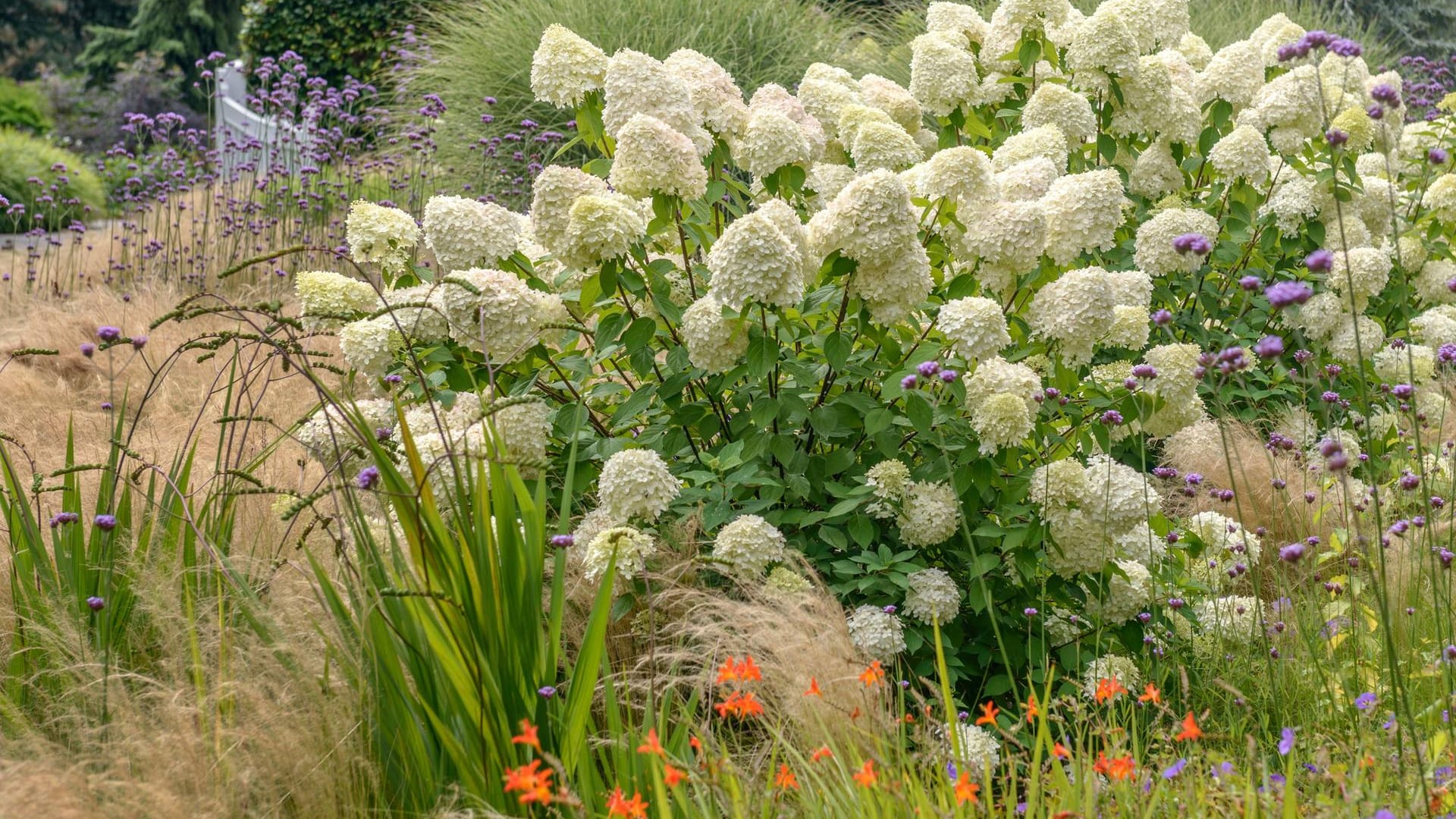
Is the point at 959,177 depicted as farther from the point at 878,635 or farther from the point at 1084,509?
the point at 878,635

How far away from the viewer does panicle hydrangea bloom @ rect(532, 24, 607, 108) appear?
3455 mm

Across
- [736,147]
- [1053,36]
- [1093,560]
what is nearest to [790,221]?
[736,147]

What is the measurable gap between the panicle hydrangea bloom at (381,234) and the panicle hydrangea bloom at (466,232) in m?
0.11

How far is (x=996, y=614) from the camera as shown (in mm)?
3119

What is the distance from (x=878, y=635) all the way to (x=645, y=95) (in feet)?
4.89

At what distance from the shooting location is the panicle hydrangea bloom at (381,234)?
10.7 feet

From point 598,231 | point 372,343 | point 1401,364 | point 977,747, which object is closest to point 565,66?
point 598,231

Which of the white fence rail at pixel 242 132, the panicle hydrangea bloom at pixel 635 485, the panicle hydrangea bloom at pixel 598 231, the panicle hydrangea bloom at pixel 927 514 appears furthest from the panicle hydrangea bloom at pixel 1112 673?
the white fence rail at pixel 242 132

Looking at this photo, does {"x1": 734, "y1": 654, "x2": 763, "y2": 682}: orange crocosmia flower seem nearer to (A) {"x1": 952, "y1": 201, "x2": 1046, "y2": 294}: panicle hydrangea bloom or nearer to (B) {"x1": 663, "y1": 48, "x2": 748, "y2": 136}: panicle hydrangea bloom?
(A) {"x1": 952, "y1": 201, "x2": 1046, "y2": 294}: panicle hydrangea bloom

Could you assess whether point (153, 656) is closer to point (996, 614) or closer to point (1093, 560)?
point (996, 614)

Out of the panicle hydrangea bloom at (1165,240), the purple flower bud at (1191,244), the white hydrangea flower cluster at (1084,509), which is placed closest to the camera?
the purple flower bud at (1191,244)

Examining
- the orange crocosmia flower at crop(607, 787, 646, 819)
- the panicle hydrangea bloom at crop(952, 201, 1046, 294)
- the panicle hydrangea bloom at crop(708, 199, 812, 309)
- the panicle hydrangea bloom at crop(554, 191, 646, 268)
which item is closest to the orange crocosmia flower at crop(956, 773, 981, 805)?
the orange crocosmia flower at crop(607, 787, 646, 819)

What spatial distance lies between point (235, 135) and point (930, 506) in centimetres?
1535

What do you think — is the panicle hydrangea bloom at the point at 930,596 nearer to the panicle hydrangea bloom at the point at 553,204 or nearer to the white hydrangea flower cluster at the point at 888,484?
the white hydrangea flower cluster at the point at 888,484
